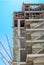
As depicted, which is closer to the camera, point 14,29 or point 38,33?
point 38,33

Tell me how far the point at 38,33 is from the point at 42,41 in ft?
3.58

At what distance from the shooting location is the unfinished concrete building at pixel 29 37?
23.0ft

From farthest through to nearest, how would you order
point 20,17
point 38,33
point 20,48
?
point 20,17 → point 20,48 → point 38,33

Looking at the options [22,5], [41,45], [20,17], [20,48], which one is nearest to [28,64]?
[41,45]

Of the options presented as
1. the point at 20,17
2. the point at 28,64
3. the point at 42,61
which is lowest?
the point at 20,17

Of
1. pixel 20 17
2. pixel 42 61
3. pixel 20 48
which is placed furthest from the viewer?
pixel 20 17

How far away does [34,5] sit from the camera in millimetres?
16156

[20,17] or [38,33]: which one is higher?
[38,33]

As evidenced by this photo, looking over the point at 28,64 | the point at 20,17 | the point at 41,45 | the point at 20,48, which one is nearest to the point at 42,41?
the point at 41,45

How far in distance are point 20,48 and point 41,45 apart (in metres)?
5.10

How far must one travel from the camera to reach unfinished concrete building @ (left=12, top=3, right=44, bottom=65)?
700 cm

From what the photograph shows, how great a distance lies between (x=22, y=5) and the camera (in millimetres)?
16578

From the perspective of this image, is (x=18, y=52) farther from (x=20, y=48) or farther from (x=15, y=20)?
(x=15, y=20)

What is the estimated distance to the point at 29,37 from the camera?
952 cm
